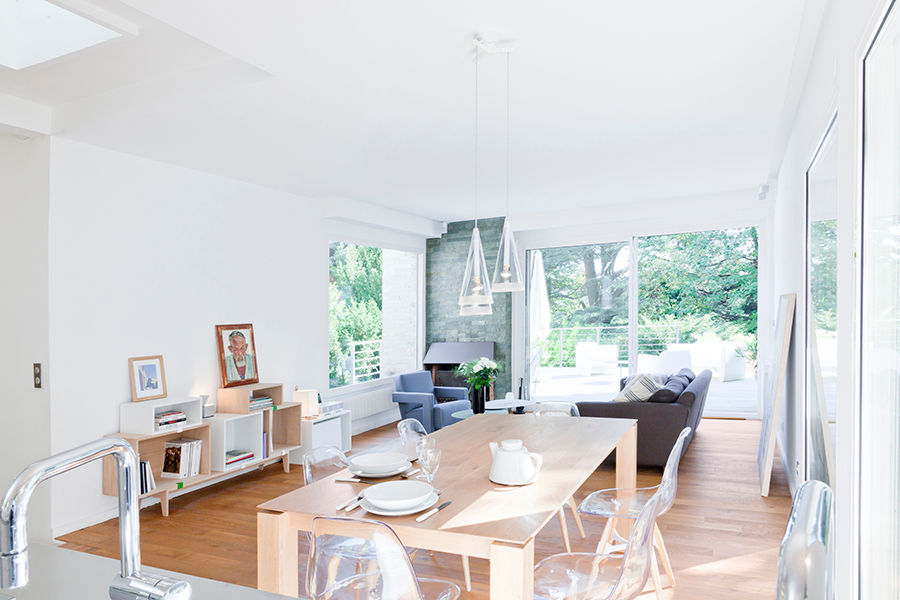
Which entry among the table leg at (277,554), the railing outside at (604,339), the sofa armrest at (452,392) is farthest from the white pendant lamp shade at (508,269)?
the railing outside at (604,339)

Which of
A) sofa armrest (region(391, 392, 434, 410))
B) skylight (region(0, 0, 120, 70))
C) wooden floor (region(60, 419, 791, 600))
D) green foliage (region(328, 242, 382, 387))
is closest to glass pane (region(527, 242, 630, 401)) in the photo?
sofa armrest (region(391, 392, 434, 410))

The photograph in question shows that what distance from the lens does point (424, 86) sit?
3.29 meters

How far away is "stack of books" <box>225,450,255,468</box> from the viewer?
15.8 ft

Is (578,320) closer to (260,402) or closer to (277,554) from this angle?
(260,402)

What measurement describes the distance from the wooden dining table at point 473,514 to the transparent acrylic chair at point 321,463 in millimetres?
460

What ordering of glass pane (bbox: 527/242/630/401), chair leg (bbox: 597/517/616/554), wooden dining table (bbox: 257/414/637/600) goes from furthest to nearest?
glass pane (bbox: 527/242/630/401) → chair leg (bbox: 597/517/616/554) → wooden dining table (bbox: 257/414/637/600)

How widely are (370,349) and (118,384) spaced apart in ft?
12.0

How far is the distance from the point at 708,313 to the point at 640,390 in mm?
2873

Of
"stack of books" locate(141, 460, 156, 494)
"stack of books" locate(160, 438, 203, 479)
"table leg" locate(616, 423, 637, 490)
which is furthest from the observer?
"stack of books" locate(160, 438, 203, 479)

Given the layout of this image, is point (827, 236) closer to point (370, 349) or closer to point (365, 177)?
point (365, 177)

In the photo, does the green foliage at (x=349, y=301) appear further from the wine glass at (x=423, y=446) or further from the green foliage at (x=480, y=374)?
the wine glass at (x=423, y=446)

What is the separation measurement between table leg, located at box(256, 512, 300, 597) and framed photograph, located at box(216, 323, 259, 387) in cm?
336

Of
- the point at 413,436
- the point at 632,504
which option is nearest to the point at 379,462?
the point at 413,436

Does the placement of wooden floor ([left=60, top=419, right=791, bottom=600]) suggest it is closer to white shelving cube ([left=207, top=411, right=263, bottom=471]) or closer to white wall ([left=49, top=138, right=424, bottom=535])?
white shelving cube ([left=207, top=411, right=263, bottom=471])
